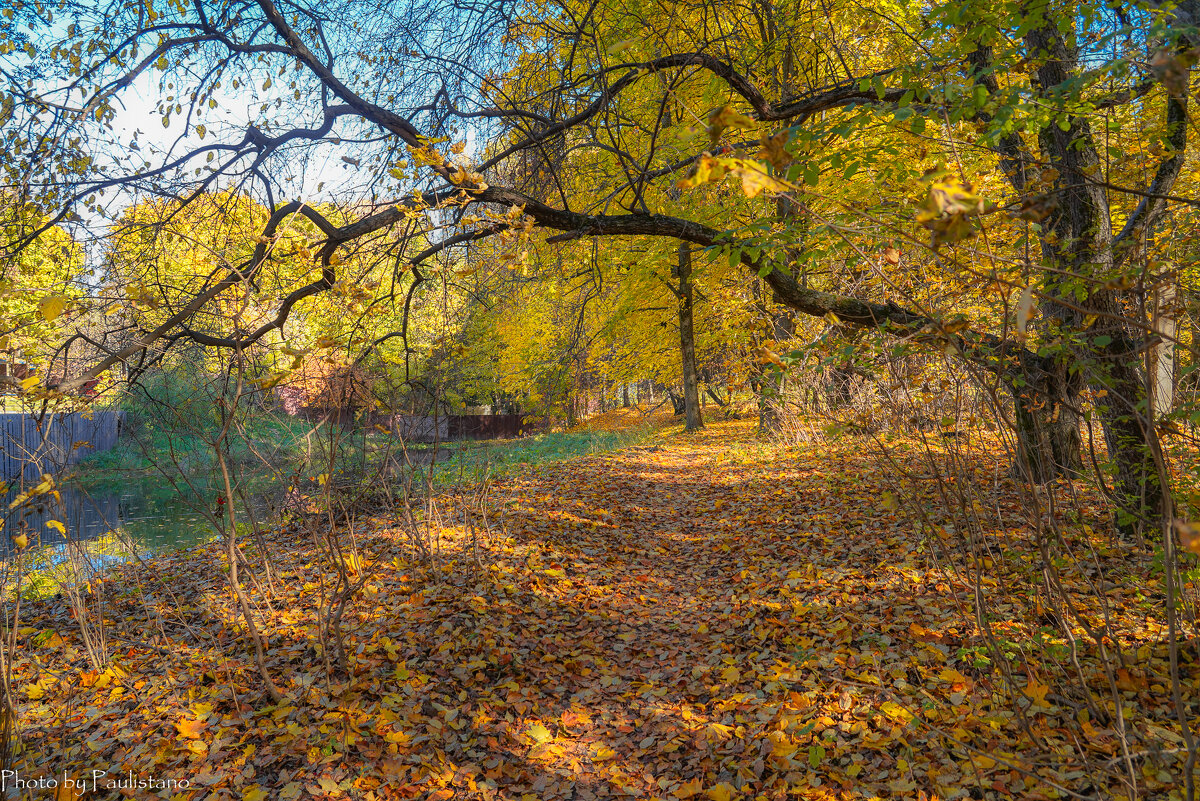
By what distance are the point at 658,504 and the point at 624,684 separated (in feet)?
14.3

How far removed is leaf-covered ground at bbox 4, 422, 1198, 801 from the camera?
267cm

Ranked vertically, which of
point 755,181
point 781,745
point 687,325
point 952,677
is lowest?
point 781,745

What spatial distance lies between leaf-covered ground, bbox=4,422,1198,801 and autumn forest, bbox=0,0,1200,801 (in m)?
0.02

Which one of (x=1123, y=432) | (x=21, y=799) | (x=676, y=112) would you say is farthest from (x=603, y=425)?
(x=21, y=799)

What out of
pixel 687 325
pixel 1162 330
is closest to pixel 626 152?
pixel 1162 330

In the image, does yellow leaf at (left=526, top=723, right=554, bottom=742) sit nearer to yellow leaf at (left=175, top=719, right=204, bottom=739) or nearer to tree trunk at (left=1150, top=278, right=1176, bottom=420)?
yellow leaf at (left=175, top=719, right=204, bottom=739)

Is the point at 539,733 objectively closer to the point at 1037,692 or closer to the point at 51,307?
the point at 1037,692

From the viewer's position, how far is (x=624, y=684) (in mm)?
3719

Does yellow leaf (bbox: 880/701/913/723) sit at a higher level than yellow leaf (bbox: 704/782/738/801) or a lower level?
higher

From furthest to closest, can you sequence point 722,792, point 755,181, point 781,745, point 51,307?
point 781,745 < point 722,792 < point 51,307 < point 755,181

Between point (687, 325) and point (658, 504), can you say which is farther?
point (687, 325)

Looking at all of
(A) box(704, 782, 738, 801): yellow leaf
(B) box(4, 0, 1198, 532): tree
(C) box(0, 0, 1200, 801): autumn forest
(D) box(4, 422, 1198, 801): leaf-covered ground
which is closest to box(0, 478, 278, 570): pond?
(C) box(0, 0, 1200, 801): autumn forest

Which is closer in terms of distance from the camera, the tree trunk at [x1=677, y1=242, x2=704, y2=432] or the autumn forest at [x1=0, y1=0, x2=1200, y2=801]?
the autumn forest at [x1=0, y1=0, x2=1200, y2=801]

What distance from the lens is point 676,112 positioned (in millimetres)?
10430
